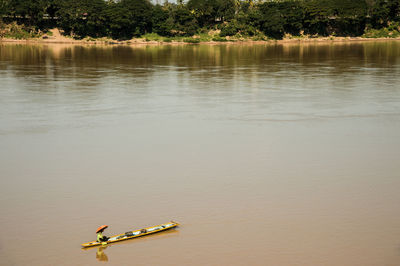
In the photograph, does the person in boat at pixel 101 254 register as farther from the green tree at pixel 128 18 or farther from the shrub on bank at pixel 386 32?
the shrub on bank at pixel 386 32

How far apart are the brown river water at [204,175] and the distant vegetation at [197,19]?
89.5 m

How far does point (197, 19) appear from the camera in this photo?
13862cm

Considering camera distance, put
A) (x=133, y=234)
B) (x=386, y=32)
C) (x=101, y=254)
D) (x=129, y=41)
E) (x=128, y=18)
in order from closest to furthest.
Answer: (x=101, y=254) < (x=133, y=234) < (x=128, y=18) < (x=129, y=41) < (x=386, y=32)

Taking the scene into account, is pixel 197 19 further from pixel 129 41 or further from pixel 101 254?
pixel 101 254

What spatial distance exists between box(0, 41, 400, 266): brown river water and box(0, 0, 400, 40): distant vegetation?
89.5m

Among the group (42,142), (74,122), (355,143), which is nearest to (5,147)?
(42,142)

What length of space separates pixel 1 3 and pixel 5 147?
4526 inches

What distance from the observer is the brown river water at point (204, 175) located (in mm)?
15906

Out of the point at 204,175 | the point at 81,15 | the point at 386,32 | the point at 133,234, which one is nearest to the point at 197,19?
the point at 81,15

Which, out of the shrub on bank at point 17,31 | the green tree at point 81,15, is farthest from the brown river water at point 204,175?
the shrub on bank at point 17,31

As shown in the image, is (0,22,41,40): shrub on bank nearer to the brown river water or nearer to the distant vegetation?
the distant vegetation

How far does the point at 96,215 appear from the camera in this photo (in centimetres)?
1814

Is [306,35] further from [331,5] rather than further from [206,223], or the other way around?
[206,223]

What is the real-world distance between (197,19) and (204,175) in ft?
397
